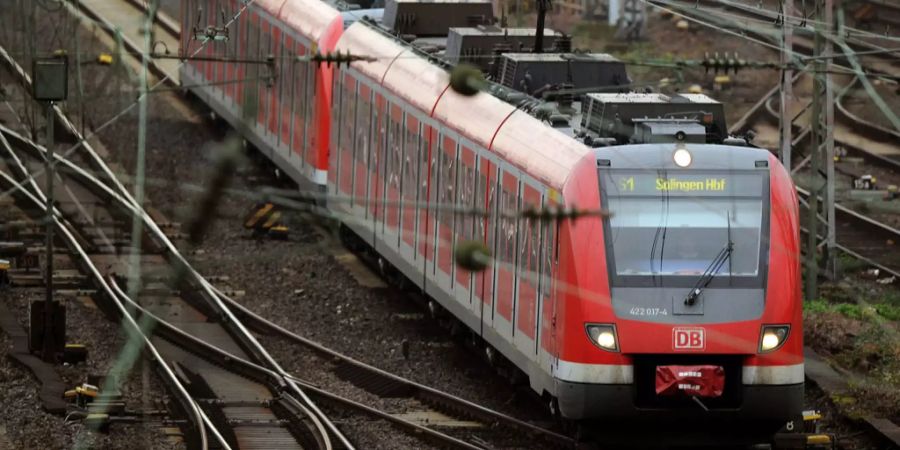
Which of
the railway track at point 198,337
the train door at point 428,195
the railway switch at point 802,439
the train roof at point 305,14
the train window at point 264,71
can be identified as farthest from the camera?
the train window at point 264,71

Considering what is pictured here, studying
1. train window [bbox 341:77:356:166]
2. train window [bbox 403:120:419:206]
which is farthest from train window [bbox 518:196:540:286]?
train window [bbox 341:77:356:166]

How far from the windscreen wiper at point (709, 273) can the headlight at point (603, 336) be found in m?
0.60

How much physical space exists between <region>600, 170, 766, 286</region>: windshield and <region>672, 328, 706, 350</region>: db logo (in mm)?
405

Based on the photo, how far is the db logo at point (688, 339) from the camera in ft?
47.5

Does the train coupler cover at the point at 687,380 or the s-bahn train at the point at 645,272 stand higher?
the s-bahn train at the point at 645,272

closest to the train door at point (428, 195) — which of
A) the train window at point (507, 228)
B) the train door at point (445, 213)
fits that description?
the train door at point (445, 213)

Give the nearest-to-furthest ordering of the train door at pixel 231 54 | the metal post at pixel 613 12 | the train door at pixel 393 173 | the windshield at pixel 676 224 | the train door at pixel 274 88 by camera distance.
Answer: the windshield at pixel 676 224, the train door at pixel 393 173, the train door at pixel 274 88, the train door at pixel 231 54, the metal post at pixel 613 12

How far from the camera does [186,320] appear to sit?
69.2 feet

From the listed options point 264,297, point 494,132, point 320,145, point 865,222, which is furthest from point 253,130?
point 494,132

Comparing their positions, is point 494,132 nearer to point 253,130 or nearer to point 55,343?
point 55,343

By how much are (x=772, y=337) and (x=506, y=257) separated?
9.67 feet

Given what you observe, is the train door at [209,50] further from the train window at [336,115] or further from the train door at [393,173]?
the train door at [393,173]

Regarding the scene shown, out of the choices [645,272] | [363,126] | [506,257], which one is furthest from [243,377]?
[645,272]

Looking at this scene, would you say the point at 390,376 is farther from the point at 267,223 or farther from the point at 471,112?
the point at 267,223
